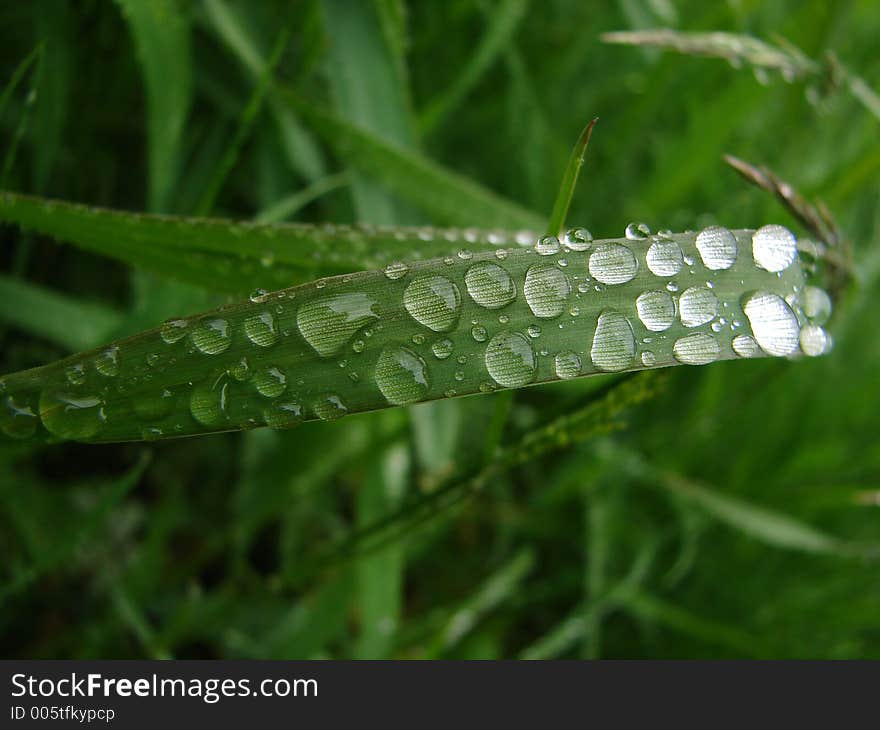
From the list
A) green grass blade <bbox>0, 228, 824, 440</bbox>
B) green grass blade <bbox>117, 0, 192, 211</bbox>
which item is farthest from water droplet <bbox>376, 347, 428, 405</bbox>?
green grass blade <bbox>117, 0, 192, 211</bbox>

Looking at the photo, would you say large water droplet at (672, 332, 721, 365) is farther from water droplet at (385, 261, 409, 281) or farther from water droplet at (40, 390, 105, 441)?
water droplet at (40, 390, 105, 441)

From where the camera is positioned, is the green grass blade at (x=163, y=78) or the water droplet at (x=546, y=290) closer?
the water droplet at (x=546, y=290)

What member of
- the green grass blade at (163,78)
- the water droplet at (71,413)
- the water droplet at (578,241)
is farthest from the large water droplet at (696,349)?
the green grass blade at (163,78)

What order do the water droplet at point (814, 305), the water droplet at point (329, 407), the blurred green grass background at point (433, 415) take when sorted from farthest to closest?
the blurred green grass background at point (433, 415) → the water droplet at point (814, 305) → the water droplet at point (329, 407)

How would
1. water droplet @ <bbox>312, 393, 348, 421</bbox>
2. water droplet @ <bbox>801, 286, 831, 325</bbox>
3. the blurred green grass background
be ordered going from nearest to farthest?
water droplet @ <bbox>312, 393, 348, 421</bbox> < water droplet @ <bbox>801, 286, 831, 325</bbox> < the blurred green grass background

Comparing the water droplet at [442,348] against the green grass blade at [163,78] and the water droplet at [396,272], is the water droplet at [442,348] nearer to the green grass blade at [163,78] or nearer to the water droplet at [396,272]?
the water droplet at [396,272]

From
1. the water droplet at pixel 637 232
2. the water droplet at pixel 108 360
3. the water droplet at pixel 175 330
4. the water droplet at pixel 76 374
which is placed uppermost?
the water droplet at pixel 637 232
